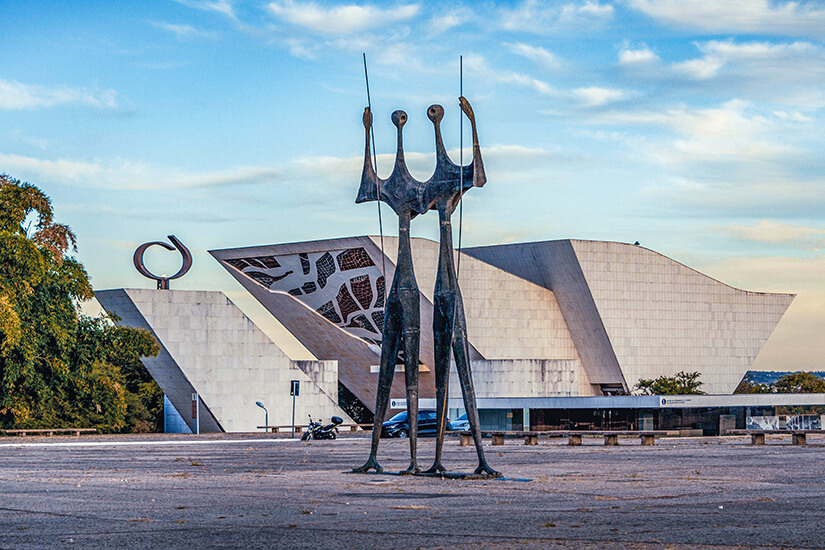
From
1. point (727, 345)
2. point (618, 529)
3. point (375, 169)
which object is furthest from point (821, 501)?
point (727, 345)

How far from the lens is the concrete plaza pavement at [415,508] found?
7672 millimetres

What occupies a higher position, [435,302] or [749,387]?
[435,302]

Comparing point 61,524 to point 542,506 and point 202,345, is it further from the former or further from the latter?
point 202,345

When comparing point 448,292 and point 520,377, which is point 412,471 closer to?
point 448,292

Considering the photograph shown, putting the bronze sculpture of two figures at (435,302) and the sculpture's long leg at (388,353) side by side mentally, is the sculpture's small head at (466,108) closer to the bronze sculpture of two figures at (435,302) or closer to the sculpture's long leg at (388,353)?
the bronze sculpture of two figures at (435,302)

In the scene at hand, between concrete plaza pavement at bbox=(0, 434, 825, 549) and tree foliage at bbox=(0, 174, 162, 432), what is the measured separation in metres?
22.9

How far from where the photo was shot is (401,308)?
1575 centimetres

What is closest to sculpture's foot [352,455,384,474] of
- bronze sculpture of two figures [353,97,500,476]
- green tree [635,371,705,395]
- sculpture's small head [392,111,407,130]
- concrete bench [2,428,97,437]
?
bronze sculpture of two figures [353,97,500,476]

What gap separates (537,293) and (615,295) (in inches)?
167

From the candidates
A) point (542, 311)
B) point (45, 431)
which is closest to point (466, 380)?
point (45, 431)

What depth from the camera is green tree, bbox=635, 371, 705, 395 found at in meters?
62.3

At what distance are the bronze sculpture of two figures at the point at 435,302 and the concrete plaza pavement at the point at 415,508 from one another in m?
0.99

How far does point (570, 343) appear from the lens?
215 feet

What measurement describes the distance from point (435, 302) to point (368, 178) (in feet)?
6.97
